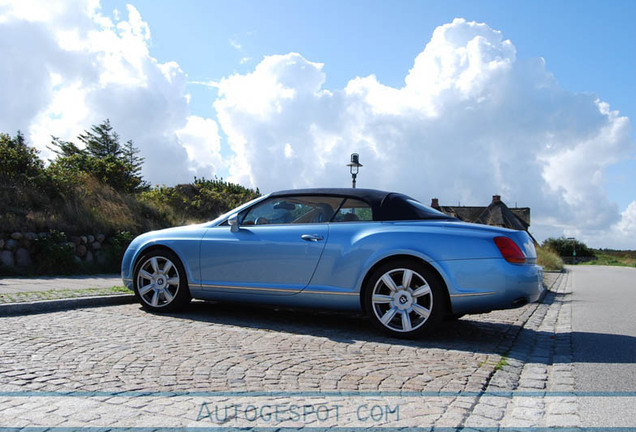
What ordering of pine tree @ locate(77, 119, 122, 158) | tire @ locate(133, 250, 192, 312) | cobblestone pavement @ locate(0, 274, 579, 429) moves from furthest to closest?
pine tree @ locate(77, 119, 122, 158) < tire @ locate(133, 250, 192, 312) < cobblestone pavement @ locate(0, 274, 579, 429)

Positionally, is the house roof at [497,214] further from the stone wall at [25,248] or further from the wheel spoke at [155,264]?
the wheel spoke at [155,264]

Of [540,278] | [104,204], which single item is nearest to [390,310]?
[540,278]

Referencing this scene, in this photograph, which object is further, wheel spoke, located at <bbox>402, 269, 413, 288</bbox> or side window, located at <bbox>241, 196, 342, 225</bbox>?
side window, located at <bbox>241, 196, 342, 225</bbox>

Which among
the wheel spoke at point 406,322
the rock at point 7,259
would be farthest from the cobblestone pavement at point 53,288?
the wheel spoke at point 406,322

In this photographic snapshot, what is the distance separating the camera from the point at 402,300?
5.46m

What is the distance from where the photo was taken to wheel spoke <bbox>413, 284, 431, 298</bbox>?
5344mm

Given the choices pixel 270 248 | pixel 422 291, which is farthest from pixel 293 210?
pixel 422 291

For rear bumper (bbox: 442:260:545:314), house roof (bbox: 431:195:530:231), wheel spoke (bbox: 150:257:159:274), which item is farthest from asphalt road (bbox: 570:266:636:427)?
house roof (bbox: 431:195:530:231)

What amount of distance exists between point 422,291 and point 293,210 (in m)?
1.78

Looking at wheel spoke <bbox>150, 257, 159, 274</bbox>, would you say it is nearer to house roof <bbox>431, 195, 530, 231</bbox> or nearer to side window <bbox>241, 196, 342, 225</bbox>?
side window <bbox>241, 196, 342, 225</bbox>

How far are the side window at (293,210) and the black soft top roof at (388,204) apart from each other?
0.10 metres

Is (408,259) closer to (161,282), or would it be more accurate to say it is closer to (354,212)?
(354,212)

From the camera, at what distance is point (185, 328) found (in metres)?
5.75

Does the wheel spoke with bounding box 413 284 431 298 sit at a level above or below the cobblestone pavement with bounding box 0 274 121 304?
above
